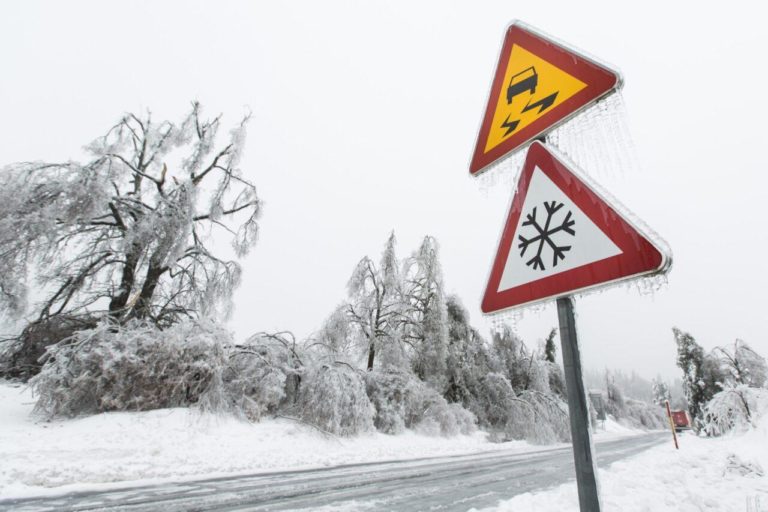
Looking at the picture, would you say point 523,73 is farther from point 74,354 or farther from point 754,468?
point 754,468

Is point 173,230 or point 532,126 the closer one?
point 532,126

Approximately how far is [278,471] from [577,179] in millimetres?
7991

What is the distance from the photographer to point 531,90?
5.84ft

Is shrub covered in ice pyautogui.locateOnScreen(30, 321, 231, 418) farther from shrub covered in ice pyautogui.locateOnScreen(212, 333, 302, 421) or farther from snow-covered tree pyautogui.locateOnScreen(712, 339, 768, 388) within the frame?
snow-covered tree pyautogui.locateOnScreen(712, 339, 768, 388)

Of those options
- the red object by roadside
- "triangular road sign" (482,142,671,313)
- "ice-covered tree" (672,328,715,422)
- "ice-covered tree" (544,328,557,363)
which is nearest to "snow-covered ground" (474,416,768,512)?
"triangular road sign" (482,142,671,313)

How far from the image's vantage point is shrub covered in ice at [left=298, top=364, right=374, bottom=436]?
10555 mm

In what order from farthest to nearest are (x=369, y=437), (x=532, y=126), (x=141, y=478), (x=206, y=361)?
(x=369, y=437)
(x=206, y=361)
(x=141, y=478)
(x=532, y=126)

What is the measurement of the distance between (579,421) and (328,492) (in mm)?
5232

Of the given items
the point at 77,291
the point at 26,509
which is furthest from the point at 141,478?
the point at 77,291

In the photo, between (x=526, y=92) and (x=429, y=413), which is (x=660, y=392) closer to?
(x=429, y=413)

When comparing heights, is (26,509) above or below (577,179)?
below

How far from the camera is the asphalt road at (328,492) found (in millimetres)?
4352

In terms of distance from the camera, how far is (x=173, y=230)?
37.6 feet

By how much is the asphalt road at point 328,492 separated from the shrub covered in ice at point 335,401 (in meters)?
2.77
